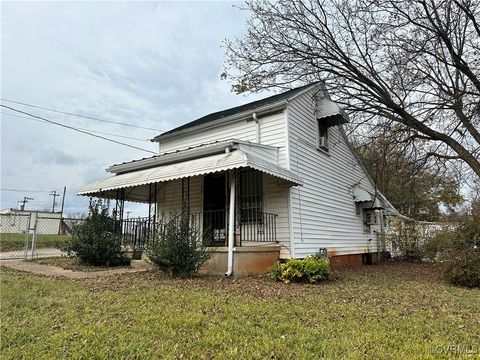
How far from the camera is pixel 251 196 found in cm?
1007

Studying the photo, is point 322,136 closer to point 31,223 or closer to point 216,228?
point 216,228

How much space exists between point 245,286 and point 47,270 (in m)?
5.70

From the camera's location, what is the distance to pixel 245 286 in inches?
264

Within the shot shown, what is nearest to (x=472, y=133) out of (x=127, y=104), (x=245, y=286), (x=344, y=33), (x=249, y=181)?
(x=344, y=33)

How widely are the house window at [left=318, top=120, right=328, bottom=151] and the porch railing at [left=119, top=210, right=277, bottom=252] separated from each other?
390 cm

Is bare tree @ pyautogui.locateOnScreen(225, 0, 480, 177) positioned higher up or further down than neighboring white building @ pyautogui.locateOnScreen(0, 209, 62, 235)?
higher up

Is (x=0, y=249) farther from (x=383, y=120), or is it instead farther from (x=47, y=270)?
(x=383, y=120)

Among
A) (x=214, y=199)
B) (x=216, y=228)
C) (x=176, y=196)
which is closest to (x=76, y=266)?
(x=176, y=196)

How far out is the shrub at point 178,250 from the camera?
741cm

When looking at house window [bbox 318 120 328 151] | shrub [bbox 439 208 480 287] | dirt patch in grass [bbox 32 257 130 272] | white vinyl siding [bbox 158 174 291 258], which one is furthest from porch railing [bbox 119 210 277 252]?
shrub [bbox 439 208 480 287]

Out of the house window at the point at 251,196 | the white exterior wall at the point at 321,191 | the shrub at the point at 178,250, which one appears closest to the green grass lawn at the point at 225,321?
the shrub at the point at 178,250

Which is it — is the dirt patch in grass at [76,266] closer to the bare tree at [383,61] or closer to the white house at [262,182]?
the white house at [262,182]

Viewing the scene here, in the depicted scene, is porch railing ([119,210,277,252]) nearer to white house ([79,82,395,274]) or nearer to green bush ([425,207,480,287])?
white house ([79,82,395,274])

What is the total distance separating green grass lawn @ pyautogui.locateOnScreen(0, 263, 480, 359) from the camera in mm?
3262
